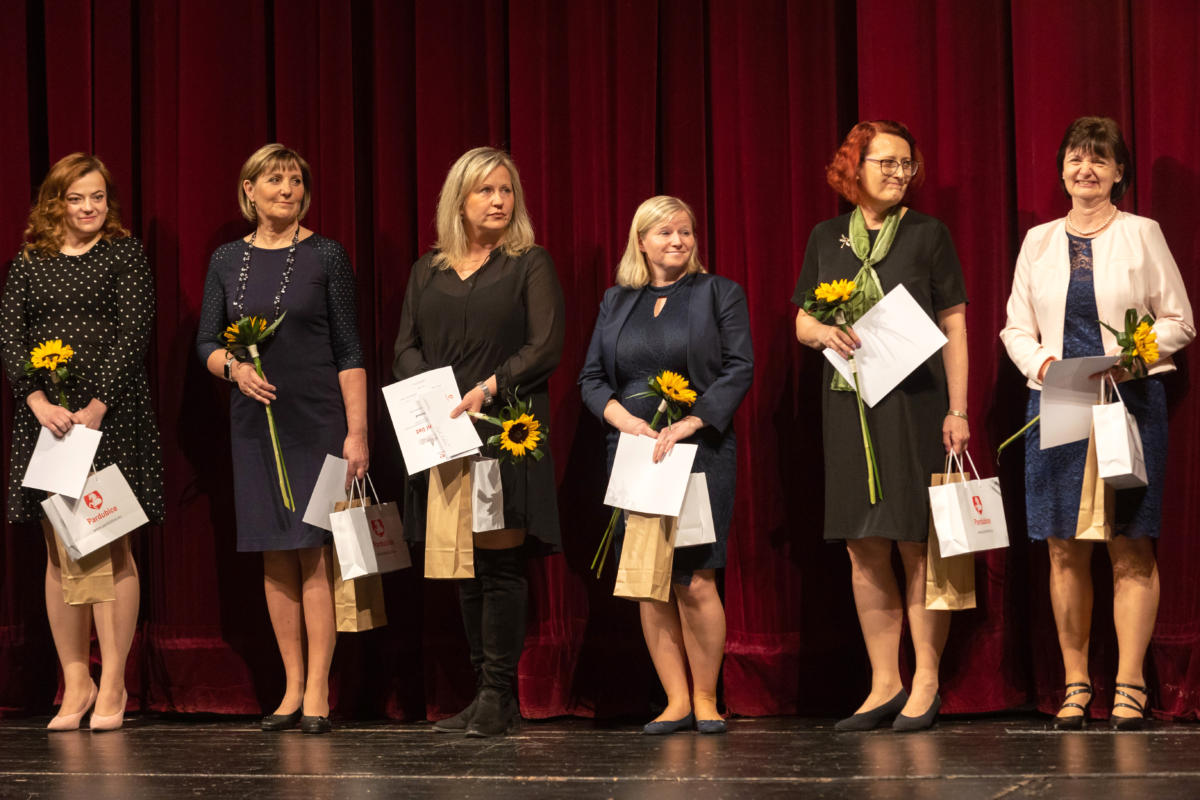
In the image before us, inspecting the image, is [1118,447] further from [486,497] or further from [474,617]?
[474,617]

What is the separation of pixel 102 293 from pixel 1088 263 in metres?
2.89

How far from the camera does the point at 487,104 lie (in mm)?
4355

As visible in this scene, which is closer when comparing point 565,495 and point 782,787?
point 782,787

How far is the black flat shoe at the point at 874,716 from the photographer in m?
3.53

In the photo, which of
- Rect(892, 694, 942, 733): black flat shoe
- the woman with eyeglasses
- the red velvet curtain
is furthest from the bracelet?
Rect(892, 694, 942, 733): black flat shoe

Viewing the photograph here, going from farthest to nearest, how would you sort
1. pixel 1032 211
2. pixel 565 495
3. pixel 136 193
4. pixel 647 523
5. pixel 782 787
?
pixel 136 193, pixel 565 495, pixel 1032 211, pixel 647 523, pixel 782 787

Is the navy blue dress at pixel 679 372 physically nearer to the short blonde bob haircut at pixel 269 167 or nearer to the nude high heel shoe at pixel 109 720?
the short blonde bob haircut at pixel 269 167

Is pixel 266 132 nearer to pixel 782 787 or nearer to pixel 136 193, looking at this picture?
pixel 136 193

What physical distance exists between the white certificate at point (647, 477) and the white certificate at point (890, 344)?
0.51m

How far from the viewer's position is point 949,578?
11.4 ft

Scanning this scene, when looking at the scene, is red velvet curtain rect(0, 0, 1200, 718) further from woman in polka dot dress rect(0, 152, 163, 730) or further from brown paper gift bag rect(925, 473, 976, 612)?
brown paper gift bag rect(925, 473, 976, 612)

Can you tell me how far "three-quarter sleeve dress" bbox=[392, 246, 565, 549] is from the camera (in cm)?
356

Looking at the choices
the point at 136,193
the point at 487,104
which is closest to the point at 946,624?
the point at 487,104

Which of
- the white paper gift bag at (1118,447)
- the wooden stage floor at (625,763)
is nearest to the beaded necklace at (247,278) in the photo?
the wooden stage floor at (625,763)
